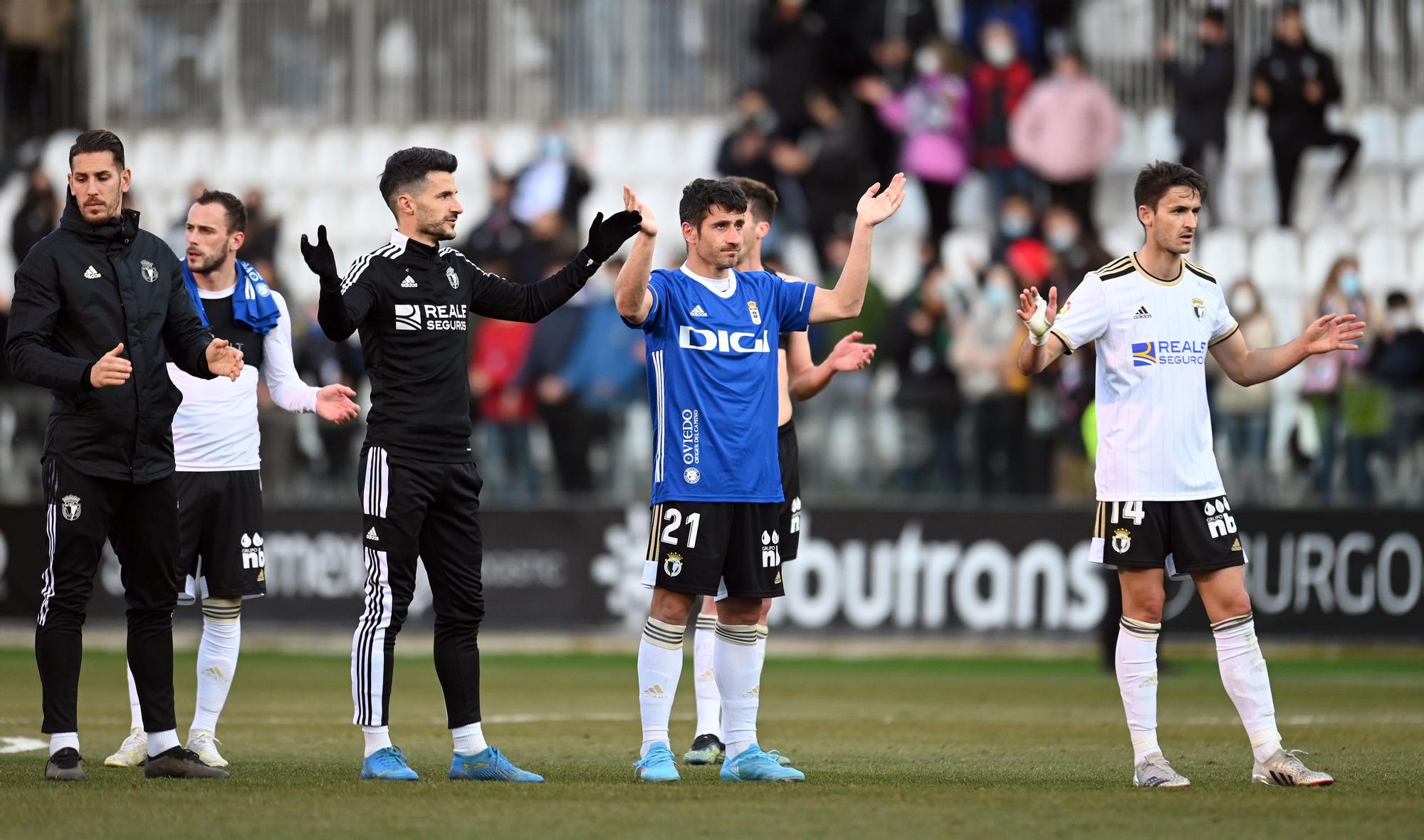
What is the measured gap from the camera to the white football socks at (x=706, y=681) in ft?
31.0

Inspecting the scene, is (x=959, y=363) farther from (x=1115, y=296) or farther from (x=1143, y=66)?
(x=1115, y=296)

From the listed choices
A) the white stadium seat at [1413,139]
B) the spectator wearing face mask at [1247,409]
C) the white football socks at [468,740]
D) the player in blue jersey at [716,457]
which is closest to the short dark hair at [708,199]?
the player in blue jersey at [716,457]

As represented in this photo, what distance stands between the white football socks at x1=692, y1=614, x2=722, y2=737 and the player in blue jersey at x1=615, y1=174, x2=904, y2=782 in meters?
1.08

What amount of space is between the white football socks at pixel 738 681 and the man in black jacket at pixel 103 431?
2137 millimetres

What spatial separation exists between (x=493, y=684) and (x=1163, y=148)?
1021cm

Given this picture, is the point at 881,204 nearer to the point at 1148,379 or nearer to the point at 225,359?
the point at 1148,379

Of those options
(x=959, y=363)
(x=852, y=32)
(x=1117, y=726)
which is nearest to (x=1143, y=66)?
(x=852, y=32)

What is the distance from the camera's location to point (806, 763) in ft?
29.7

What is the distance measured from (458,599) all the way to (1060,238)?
1252cm

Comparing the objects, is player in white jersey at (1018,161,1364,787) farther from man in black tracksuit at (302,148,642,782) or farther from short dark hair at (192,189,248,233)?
short dark hair at (192,189,248,233)

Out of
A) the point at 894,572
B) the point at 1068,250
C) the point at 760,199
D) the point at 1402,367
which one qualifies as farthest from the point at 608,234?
the point at 1068,250

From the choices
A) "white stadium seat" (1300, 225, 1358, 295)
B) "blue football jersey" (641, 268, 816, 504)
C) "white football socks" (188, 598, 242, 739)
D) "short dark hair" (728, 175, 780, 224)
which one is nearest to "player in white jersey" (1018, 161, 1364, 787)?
"blue football jersey" (641, 268, 816, 504)

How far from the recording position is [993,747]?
9.89 meters

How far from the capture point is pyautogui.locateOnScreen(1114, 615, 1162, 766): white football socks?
7949 mm
